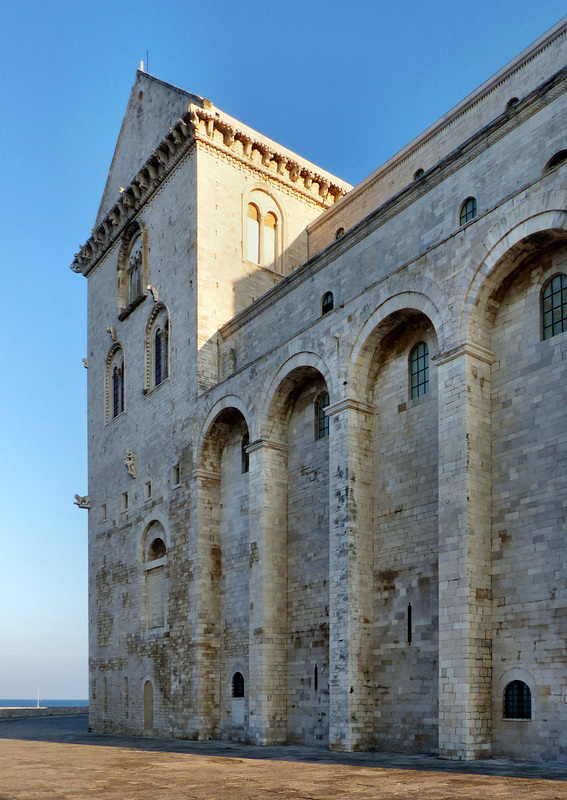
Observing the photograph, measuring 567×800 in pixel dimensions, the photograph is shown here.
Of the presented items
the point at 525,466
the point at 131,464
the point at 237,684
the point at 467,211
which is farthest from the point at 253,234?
the point at 525,466

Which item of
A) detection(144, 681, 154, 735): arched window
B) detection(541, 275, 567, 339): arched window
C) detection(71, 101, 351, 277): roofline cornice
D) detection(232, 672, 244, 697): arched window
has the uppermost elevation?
detection(71, 101, 351, 277): roofline cornice

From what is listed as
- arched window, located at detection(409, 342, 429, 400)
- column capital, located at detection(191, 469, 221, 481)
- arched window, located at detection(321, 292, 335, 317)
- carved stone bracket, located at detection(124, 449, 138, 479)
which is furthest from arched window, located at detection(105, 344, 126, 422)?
arched window, located at detection(409, 342, 429, 400)

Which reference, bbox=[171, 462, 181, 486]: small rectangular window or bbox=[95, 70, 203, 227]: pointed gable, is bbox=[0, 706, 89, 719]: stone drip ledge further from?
bbox=[95, 70, 203, 227]: pointed gable

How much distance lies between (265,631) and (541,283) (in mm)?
10877

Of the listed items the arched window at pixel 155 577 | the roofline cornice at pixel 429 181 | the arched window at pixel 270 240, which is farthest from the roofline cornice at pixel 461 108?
the arched window at pixel 155 577

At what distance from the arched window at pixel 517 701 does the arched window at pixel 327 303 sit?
10466mm

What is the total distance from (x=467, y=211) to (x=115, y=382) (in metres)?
17.9

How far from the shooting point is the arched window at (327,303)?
21.3 meters

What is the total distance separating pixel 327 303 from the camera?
2155 cm

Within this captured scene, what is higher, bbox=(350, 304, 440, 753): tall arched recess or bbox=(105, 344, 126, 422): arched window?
bbox=(105, 344, 126, 422): arched window

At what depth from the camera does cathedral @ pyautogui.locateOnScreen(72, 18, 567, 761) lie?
48.6 ft

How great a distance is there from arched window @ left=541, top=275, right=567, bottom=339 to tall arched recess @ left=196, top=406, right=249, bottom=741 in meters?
10.4

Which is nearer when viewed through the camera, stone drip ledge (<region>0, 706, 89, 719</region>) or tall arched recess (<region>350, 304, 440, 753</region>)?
tall arched recess (<region>350, 304, 440, 753</region>)

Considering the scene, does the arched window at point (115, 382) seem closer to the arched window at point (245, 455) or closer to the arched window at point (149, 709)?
the arched window at point (245, 455)
